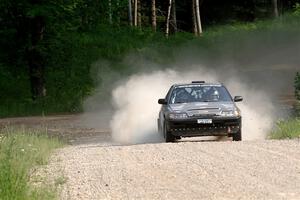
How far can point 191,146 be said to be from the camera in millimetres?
17625

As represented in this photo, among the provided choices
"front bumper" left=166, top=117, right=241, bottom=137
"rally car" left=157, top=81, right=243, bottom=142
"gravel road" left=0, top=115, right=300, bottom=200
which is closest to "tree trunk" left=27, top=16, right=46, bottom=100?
"rally car" left=157, top=81, right=243, bottom=142

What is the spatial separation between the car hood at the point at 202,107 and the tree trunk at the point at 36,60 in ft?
63.5

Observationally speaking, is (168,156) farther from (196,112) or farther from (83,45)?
(83,45)

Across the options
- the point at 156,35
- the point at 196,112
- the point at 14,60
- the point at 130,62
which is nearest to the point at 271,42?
the point at 156,35

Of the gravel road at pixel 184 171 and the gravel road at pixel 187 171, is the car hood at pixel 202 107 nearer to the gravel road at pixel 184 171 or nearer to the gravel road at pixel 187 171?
the gravel road at pixel 184 171

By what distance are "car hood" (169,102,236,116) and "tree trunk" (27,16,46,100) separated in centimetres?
1935

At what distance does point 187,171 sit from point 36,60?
88.2ft

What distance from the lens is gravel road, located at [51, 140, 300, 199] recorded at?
10.6 metres

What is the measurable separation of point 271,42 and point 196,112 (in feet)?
110

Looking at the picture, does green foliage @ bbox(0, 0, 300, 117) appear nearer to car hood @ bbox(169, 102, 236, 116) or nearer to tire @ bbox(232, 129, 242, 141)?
car hood @ bbox(169, 102, 236, 116)

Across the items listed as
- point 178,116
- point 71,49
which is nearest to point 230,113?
point 178,116

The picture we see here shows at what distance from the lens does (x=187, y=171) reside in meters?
12.9

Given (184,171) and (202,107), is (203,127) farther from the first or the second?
(184,171)

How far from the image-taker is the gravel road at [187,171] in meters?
10.6
